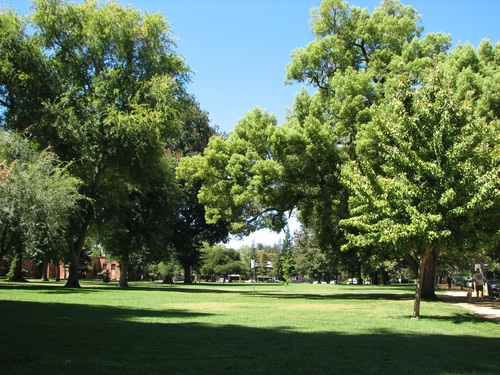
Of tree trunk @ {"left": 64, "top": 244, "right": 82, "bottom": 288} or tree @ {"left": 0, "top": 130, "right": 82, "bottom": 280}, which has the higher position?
tree @ {"left": 0, "top": 130, "right": 82, "bottom": 280}

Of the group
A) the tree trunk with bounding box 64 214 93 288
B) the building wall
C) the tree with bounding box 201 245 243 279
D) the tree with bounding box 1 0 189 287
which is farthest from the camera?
the tree with bounding box 201 245 243 279

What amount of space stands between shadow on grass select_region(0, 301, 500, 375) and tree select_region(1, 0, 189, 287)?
18.8 m

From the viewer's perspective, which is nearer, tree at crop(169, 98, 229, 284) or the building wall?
tree at crop(169, 98, 229, 284)

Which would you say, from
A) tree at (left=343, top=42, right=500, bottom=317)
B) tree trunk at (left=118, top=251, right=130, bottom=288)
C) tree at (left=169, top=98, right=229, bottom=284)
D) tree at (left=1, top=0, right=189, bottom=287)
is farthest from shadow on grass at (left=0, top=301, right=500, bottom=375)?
tree at (left=169, top=98, right=229, bottom=284)

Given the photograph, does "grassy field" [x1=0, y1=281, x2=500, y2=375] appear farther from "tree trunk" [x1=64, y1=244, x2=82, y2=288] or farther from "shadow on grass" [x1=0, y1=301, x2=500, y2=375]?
"tree trunk" [x1=64, y1=244, x2=82, y2=288]

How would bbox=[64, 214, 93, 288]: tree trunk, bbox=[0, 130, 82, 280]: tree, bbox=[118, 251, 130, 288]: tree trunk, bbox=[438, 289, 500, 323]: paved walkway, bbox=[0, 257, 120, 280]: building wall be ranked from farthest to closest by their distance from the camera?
bbox=[0, 257, 120, 280]: building wall < bbox=[118, 251, 130, 288]: tree trunk < bbox=[64, 214, 93, 288]: tree trunk < bbox=[0, 130, 82, 280]: tree < bbox=[438, 289, 500, 323]: paved walkway

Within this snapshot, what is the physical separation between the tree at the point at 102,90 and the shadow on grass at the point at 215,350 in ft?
61.6

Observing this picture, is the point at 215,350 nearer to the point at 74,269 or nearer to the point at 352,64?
the point at 352,64

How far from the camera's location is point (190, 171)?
3158 centimetres

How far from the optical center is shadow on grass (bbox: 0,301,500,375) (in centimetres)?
→ 631

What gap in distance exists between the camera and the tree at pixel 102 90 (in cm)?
2836

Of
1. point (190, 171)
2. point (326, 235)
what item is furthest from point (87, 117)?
point (326, 235)

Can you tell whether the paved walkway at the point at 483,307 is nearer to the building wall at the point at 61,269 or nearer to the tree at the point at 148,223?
the tree at the point at 148,223

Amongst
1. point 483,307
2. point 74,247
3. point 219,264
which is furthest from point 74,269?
point 219,264
